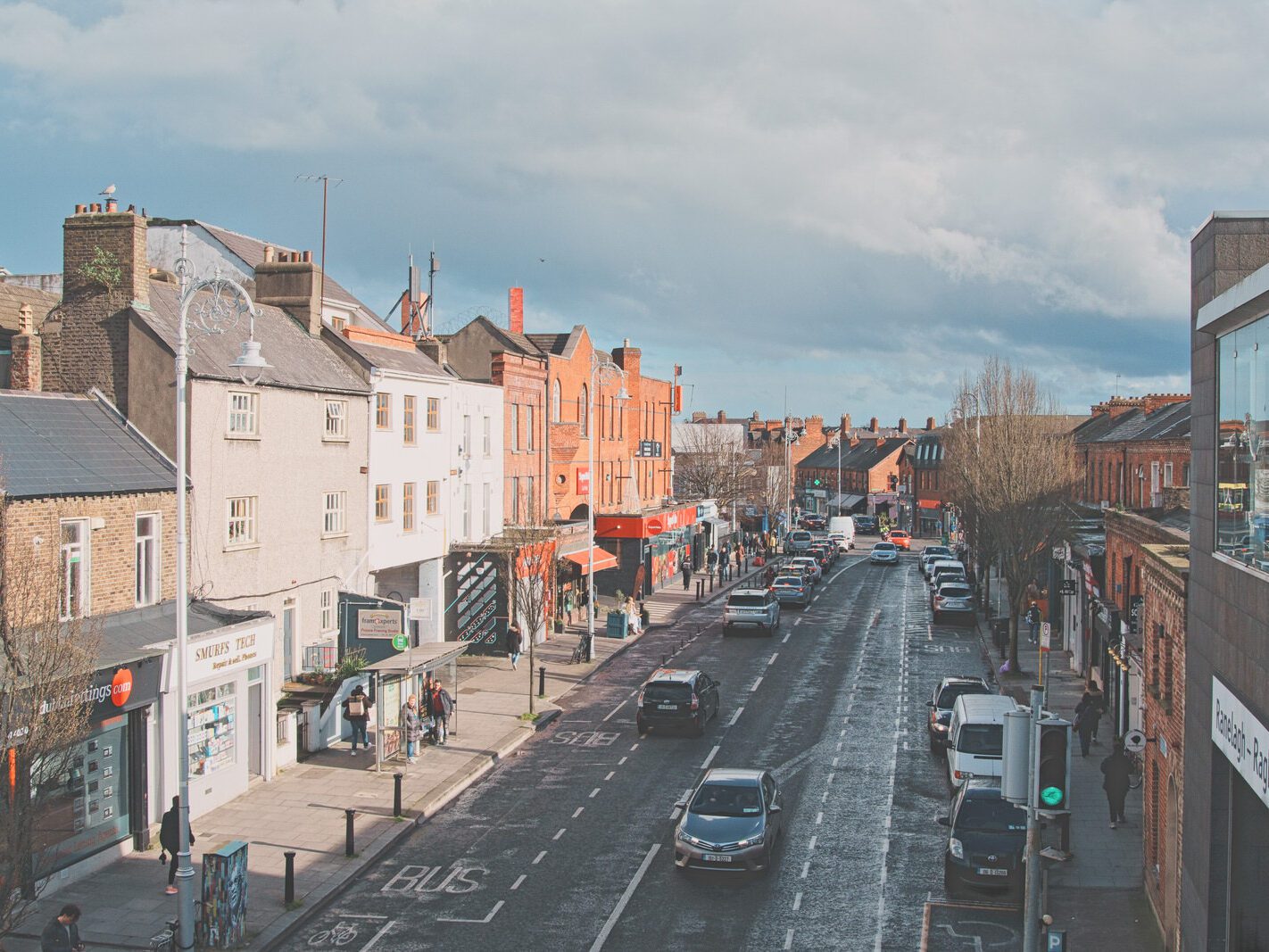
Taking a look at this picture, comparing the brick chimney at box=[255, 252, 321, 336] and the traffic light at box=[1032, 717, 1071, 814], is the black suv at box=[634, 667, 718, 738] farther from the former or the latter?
the traffic light at box=[1032, 717, 1071, 814]

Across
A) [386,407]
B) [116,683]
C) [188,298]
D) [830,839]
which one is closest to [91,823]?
[116,683]

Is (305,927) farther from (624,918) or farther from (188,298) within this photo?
(188,298)

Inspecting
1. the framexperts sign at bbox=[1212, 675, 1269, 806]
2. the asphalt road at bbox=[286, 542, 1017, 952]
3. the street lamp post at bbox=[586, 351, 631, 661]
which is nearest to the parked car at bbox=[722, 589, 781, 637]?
the street lamp post at bbox=[586, 351, 631, 661]

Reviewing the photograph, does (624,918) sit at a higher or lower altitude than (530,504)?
lower

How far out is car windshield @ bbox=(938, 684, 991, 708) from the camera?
2969cm

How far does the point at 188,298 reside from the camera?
17562mm

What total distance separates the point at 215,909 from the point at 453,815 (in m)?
7.33

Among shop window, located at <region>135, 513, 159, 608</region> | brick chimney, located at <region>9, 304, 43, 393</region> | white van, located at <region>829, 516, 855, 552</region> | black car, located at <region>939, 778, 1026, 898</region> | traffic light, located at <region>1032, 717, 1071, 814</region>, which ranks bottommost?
black car, located at <region>939, 778, 1026, 898</region>

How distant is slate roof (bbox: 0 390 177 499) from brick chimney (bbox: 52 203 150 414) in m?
0.79

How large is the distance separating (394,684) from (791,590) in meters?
30.9

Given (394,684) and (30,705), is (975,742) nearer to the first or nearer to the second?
(394,684)

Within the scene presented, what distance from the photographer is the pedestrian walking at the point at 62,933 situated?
14.5 meters

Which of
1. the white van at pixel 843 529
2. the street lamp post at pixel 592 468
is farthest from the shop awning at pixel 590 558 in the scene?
the white van at pixel 843 529

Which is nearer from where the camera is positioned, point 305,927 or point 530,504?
point 305,927
